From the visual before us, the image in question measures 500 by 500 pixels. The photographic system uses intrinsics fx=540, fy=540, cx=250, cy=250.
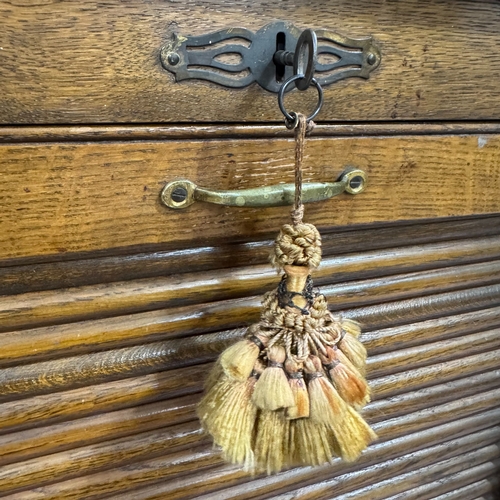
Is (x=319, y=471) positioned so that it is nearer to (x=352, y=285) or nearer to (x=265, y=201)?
(x=352, y=285)

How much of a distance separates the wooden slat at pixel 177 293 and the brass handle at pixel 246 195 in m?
0.08

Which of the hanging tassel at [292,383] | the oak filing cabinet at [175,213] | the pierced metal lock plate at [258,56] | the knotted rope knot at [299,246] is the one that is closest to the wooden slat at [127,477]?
the oak filing cabinet at [175,213]

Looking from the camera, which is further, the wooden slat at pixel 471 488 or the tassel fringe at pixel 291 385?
the wooden slat at pixel 471 488

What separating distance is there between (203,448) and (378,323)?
0.72 ft

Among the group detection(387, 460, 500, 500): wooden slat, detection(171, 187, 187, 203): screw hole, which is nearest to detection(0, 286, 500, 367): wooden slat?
detection(171, 187, 187, 203): screw hole

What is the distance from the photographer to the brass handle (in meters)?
0.41

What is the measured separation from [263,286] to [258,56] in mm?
198

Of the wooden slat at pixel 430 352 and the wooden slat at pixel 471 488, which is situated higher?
the wooden slat at pixel 430 352

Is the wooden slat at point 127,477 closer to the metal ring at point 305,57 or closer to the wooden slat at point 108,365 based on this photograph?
the wooden slat at point 108,365

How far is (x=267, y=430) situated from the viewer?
402mm

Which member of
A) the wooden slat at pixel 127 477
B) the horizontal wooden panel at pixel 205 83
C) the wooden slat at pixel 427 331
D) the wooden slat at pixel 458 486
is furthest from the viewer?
the wooden slat at pixel 458 486

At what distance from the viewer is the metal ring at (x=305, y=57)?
0.37 m

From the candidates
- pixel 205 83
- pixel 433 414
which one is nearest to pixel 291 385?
pixel 205 83

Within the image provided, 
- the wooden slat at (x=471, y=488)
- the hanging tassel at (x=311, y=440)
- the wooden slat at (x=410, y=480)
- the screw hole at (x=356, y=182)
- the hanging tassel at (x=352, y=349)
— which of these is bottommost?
the wooden slat at (x=471, y=488)
